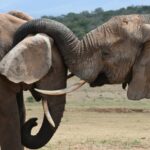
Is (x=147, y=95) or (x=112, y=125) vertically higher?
(x=147, y=95)

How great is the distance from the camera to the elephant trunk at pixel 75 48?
895 cm

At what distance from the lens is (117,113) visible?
23859 mm

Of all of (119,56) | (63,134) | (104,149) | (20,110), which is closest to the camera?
(119,56)

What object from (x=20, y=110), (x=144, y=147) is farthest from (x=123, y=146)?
(x=20, y=110)

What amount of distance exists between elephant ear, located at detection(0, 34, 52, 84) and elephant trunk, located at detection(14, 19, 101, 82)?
0.37ft

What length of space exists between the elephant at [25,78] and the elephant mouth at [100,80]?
1.33ft

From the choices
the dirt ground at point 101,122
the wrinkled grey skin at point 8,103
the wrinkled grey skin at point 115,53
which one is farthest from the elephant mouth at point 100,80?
the dirt ground at point 101,122

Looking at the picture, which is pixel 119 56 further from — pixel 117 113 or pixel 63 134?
pixel 117 113

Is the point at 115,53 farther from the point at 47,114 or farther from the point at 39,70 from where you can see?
the point at 47,114

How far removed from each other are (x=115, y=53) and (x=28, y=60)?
0.98m

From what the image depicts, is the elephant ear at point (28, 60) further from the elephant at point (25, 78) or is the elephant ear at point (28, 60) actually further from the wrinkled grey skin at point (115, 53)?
→ the wrinkled grey skin at point (115, 53)

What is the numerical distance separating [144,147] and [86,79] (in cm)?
524

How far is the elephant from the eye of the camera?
355 inches

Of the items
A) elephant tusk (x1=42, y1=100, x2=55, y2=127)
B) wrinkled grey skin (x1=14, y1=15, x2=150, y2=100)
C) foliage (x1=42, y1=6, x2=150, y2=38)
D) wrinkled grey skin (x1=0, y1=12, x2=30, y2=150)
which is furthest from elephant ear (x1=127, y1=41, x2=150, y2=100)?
foliage (x1=42, y1=6, x2=150, y2=38)
